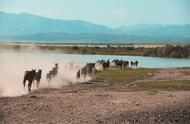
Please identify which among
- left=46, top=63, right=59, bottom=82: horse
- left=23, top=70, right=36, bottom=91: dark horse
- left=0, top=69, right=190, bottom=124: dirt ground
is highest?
left=23, top=70, right=36, bottom=91: dark horse

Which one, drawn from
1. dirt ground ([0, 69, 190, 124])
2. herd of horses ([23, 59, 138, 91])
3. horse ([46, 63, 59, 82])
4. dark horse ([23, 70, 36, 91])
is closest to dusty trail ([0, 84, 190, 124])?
dirt ground ([0, 69, 190, 124])

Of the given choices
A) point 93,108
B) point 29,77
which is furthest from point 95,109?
point 29,77

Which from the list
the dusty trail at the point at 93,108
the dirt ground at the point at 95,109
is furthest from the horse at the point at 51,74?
the dusty trail at the point at 93,108

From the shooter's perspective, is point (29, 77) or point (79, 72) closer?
point (29, 77)

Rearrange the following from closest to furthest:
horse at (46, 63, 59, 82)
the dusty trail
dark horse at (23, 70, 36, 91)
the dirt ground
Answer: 1. the dirt ground
2. the dusty trail
3. dark horse at (23, 70, 36, 91)
4. horse at (46, 63, 59, 82)

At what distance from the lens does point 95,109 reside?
22.5m

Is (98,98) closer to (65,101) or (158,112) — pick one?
(65,101)

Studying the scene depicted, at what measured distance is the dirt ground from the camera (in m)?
20.1

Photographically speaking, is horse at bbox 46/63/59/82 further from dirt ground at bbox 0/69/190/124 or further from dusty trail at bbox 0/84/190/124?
dusty trail at bbox 0/84/190/124

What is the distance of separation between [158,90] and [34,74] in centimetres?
805

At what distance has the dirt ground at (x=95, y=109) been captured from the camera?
20094mm

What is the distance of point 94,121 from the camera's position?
65.2 feet

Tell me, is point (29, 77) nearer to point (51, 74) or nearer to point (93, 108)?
point (51, 74)

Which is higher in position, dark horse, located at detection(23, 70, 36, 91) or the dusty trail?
dark horse, located at detection(23, 70, 36, 91)
